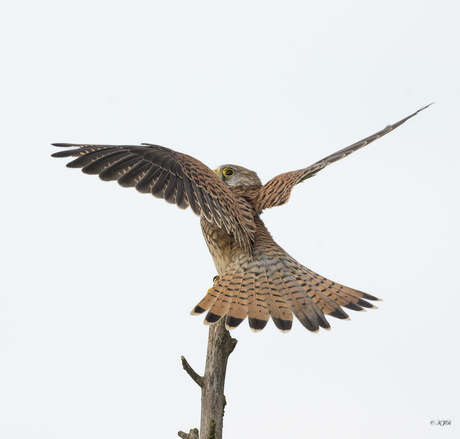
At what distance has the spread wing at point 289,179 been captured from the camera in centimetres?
401

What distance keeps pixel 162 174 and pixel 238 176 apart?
1.18 m

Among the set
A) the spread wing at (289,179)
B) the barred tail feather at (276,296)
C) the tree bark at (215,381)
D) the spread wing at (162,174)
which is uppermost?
the spread wing at (289,179)

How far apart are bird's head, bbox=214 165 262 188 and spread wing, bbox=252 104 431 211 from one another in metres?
0.11

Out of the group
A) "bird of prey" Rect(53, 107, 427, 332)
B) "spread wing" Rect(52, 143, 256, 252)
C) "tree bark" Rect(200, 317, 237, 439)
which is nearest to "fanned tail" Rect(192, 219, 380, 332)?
"bird of prey" Rect(53, 107, 427, 332)

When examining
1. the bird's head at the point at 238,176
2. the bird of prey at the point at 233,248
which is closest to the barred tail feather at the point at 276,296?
the bird of prey at the point at 233,248

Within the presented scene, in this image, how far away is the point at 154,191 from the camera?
3291 millimetres

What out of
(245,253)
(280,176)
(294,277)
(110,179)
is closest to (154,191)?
(110,179)

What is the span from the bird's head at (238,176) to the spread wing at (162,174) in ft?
2.70

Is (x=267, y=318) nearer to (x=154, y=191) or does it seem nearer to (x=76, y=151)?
(x=154, y=191)

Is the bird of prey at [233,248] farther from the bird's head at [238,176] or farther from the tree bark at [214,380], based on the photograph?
the bird's head at [238,176]

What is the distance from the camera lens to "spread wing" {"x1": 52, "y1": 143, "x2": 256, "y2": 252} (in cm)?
330

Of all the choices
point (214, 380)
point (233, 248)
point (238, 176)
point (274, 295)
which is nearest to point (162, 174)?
point (233, 248)

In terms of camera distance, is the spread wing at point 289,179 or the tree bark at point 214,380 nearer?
the tree bark at point 214,380

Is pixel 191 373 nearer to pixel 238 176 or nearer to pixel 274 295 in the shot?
pixel 274 295
